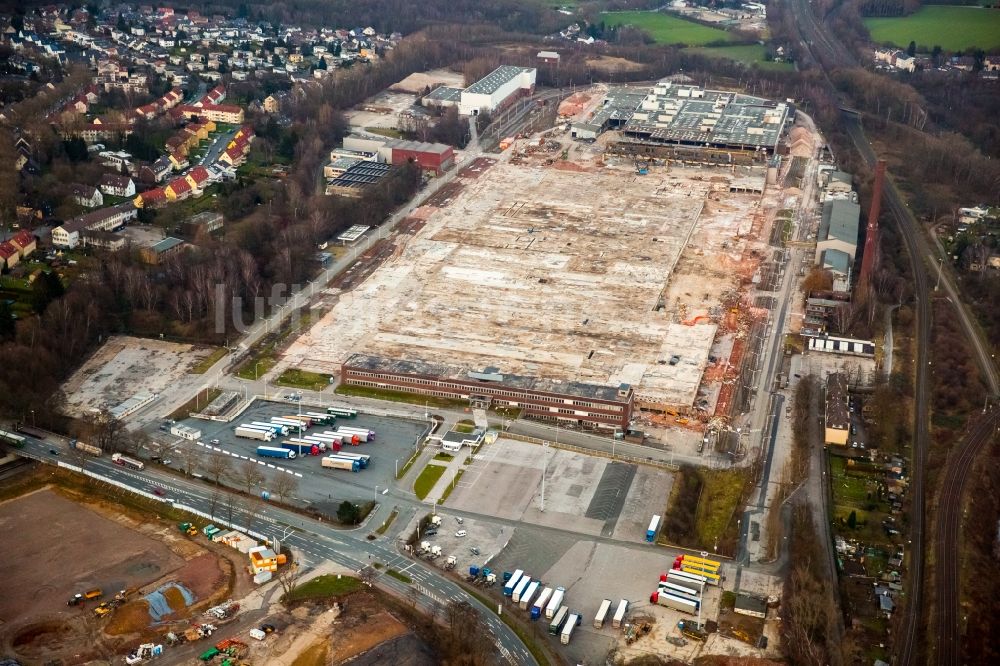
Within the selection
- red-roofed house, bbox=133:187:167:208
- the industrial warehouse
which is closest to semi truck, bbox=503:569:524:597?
red-roofed house, bbox=133:187:167:208

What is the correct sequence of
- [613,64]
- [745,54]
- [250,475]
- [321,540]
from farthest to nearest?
[745,54] → [613,64] → [250,475] → [321,540]

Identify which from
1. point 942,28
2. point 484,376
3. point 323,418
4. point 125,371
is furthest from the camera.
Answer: point 942,28

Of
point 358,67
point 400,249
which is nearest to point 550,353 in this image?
point 400,249

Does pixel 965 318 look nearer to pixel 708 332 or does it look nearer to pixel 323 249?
pixel 708 332

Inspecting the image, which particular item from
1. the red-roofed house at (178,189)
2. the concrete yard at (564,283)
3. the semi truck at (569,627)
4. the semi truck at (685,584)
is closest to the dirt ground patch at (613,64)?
the concrete yard at (564,283)

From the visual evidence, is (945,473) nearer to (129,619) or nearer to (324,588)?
(324,588)

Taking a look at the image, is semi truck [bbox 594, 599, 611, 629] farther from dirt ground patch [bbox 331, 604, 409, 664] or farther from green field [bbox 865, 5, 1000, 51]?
green field [bbox 865, 5, 1000, 51]

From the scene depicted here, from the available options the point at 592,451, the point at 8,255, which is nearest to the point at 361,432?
the point at 592,451
